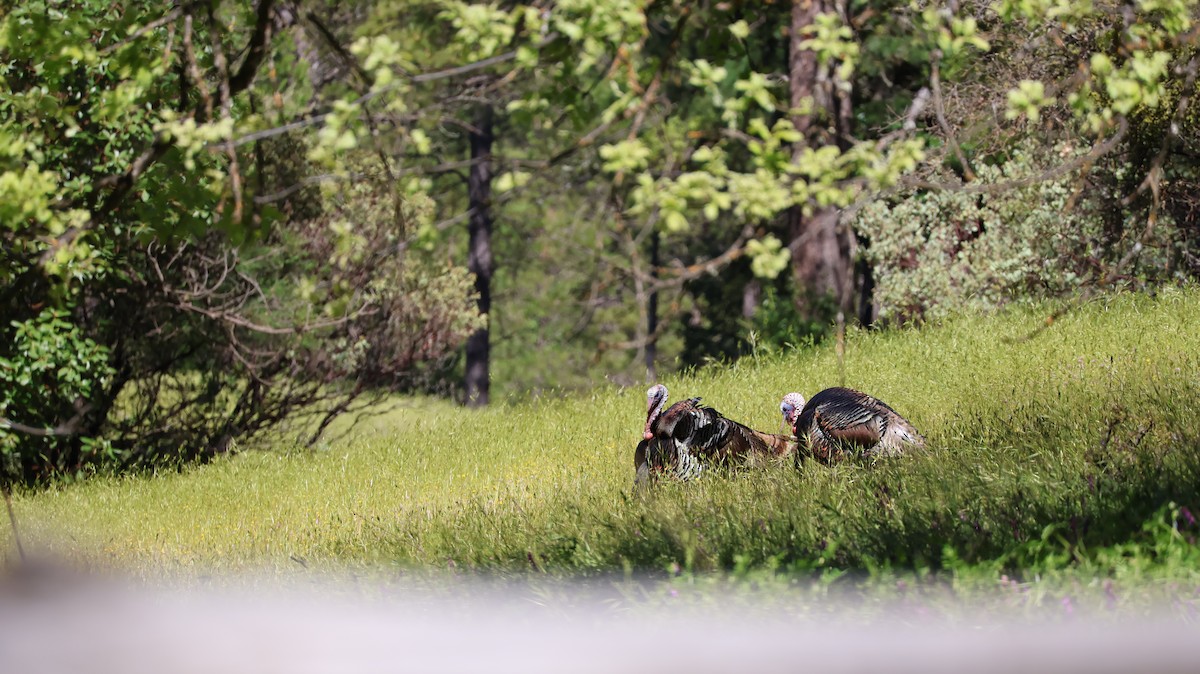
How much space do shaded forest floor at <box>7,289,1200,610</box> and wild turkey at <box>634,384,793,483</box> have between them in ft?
0.73

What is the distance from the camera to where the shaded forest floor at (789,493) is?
576cm

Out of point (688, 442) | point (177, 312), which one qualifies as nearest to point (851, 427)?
point (688, 442)

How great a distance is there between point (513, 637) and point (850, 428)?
3181 millimetres

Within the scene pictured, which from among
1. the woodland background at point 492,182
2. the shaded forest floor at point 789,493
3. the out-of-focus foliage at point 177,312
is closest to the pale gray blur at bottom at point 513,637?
the shaded forest floor at point 789,493

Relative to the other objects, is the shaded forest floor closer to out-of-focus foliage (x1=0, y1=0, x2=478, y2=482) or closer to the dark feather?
the dark feather

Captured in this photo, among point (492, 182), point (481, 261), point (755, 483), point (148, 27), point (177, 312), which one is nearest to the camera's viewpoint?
point (148, 27)

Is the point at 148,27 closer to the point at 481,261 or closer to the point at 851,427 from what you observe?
the point at 851,427

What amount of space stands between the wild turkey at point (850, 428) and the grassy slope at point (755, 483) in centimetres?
31

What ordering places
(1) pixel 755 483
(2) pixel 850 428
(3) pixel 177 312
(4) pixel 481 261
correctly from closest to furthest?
1. (1) pixel 755 483
2. (2) pixel 850 428
3. (3) pixel 177 312
4. (4) pixel 481 261

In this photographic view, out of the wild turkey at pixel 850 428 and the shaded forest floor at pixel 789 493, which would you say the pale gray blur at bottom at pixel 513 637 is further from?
the wild turkey at pixel 850 428

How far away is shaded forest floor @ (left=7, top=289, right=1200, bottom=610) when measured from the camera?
576 centimetres

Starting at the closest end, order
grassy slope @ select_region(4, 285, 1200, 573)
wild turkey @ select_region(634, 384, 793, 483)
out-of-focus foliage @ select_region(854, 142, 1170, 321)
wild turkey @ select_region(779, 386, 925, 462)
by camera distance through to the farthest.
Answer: grassy slope @ select_region(4, 285, 1200, 573), wild turkey @ select_region(779, 386, 925, 462), wild turkey @ select_region(634, 384, 793, 483), out-of-focus foliage @ select_region(854, 142, 1170, 321)

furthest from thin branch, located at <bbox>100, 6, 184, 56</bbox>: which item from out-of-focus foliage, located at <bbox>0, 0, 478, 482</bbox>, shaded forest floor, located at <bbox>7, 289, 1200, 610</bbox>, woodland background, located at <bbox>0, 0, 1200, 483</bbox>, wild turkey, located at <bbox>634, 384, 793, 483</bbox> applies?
out-of-focus foliage, located at <bbox>0, 0, 478, 482</bbox>

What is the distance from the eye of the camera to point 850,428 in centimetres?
796
